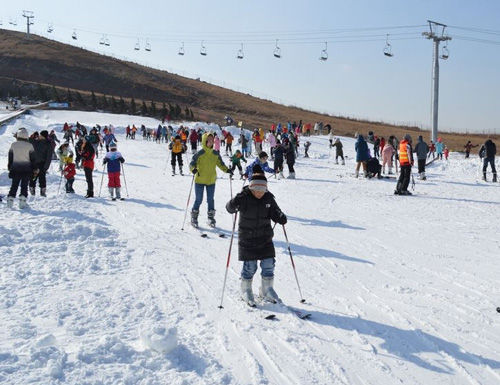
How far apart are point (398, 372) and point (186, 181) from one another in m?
14.3

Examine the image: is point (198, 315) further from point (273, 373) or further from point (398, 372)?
point (398, 372)

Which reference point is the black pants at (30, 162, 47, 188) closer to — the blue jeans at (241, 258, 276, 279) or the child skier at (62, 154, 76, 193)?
the child skier at (62, 154, 76, 193)

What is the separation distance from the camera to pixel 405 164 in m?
15.2

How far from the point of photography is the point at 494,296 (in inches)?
249

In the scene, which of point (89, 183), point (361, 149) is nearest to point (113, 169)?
point (89, 183)

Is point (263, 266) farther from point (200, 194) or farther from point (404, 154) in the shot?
point (404, 154)

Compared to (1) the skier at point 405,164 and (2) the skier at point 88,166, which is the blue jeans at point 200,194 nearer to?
(2) the skier at point 88,166

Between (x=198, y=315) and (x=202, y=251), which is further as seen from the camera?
(x=202, y=251)

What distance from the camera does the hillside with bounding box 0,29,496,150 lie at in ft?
261

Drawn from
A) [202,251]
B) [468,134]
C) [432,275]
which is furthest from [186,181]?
[468,134]

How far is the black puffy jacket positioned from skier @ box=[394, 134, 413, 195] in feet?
34.1

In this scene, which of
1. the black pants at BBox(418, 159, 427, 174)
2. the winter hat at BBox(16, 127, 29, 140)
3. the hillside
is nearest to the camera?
the winter hat at BBox(16, 127, 29, 140)

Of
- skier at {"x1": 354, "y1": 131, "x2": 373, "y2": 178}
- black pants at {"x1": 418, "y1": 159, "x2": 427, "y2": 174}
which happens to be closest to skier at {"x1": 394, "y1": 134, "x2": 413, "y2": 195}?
skier at {"x1": 354, "y1": 131, "x2": 373, "y2": 178}

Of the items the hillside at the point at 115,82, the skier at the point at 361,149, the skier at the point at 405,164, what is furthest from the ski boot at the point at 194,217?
the hillside at the point at 115,82
